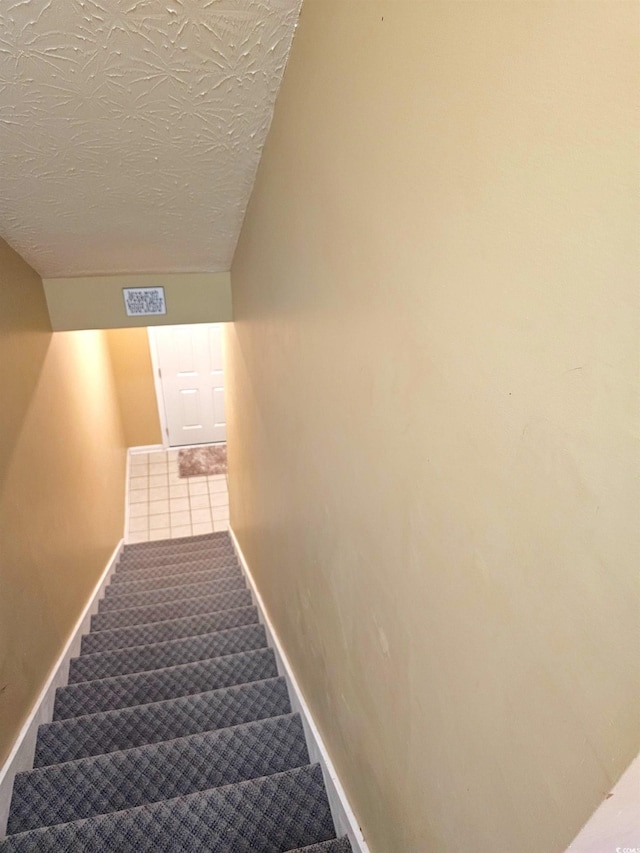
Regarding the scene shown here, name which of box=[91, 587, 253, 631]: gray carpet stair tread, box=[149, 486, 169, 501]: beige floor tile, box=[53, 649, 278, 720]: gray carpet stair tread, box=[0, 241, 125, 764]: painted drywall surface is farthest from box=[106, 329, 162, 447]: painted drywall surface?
box=[53, 649, 278, 720]: gray carpet stair tread

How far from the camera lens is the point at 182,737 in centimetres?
186

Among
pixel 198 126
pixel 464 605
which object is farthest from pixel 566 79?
pixel 198 126

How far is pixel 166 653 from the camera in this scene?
8.39 feet

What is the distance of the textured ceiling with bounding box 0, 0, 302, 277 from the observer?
90 centimetres

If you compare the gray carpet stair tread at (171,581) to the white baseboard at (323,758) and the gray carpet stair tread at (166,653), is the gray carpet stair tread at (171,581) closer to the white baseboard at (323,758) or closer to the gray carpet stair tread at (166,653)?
the gray carpet stair tread at (166,653)

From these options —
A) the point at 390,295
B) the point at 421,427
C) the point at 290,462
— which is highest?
the point at 390,295

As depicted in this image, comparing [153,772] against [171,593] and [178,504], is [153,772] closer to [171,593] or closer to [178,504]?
[171,593]

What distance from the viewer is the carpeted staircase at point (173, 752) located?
142 cm

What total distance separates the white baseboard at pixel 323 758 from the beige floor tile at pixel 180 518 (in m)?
2.75

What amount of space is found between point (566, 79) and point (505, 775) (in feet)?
2.20

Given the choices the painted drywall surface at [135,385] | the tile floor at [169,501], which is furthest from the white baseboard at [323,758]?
the painted drywall surface at [135,385]

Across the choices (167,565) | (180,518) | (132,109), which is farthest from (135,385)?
(132,109)

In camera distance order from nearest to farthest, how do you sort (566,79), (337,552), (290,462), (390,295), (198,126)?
(566,79) → (390,295) → (337,552) → (198,126) → (290,462)

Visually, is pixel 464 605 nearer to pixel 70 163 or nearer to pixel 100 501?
pixel 70 163
